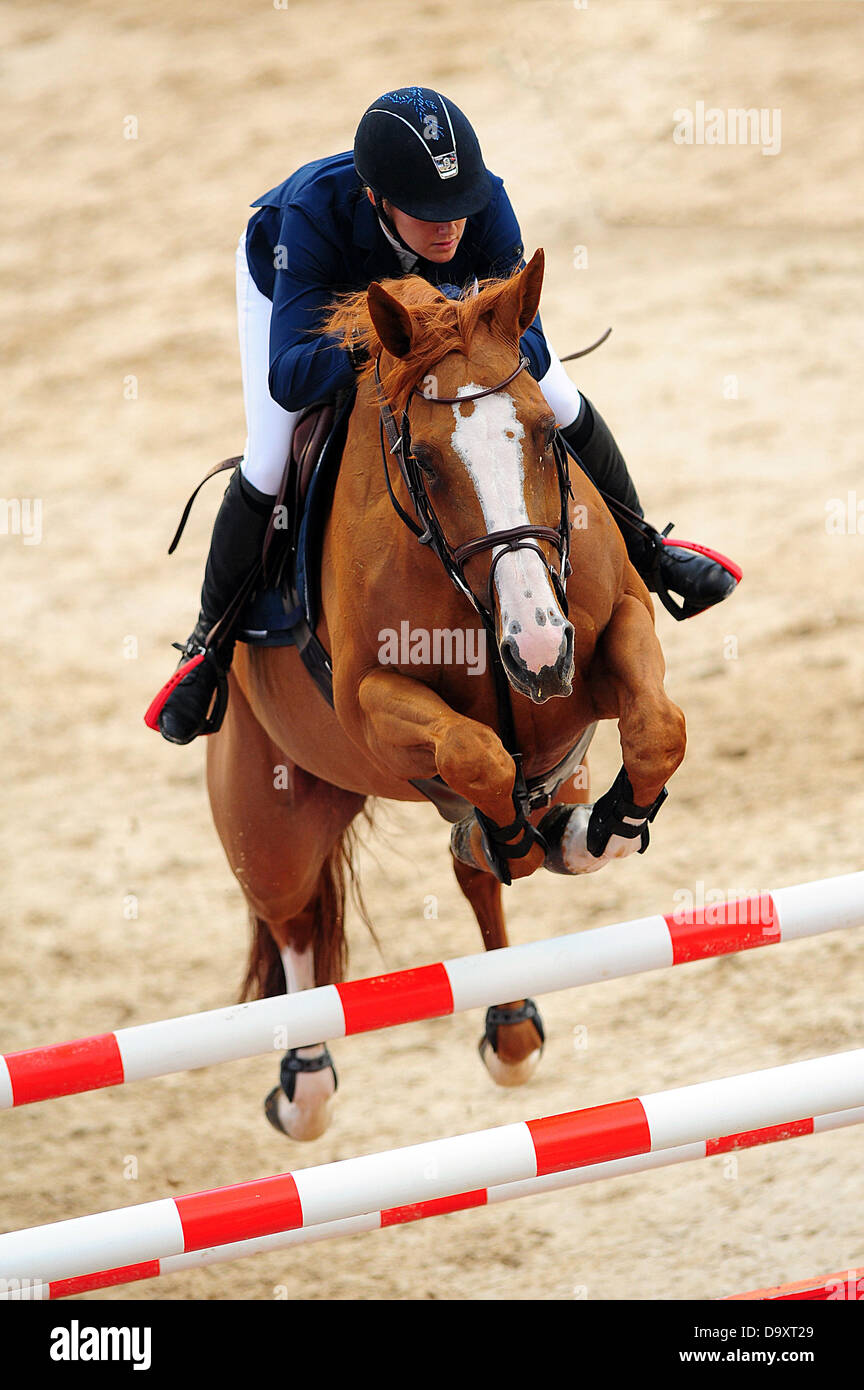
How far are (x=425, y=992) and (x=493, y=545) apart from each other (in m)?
0.92

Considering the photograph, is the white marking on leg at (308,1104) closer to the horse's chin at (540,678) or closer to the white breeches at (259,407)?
the white breeches at (259,407)

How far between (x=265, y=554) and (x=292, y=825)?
0.88m

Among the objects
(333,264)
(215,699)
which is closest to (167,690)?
(215,699)

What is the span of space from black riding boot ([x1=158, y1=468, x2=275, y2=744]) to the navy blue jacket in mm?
408

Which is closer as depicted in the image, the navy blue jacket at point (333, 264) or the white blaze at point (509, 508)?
the white blaze at point (509, 508)

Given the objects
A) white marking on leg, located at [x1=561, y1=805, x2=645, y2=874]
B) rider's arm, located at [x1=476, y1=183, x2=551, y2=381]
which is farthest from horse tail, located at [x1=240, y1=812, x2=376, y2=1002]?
rider's arm, located at [x1=476, y1=183, x2=551, y2=381]

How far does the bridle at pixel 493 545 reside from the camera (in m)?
2.74

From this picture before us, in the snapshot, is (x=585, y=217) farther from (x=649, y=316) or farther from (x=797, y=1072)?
(x=797, y=1072)

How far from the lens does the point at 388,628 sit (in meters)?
3.11

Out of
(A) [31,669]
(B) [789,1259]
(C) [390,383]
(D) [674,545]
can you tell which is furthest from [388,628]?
(A) [31,669]

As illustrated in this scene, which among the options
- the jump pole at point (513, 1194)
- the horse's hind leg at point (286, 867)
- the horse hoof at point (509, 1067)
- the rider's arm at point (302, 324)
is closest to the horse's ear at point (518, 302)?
the rider's arm at point (302, 324)

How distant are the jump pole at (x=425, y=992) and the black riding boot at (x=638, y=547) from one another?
871mm

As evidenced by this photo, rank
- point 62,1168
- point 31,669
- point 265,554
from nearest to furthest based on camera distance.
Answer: point 265,554
point 62,1168
point 31,669

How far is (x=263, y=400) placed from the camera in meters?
3.57
